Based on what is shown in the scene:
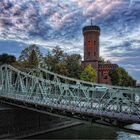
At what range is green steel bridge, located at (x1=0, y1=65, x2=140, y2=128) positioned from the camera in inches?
1326

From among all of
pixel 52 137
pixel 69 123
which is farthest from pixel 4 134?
pixel 69 123

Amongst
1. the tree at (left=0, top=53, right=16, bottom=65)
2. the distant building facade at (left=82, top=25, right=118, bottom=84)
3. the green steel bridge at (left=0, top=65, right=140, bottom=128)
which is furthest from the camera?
the distant building facade at (left=82, top=25, right=118, bottom=84)

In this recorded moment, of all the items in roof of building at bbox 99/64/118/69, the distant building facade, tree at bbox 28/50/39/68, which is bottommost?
tree at bbox 28/50/39/68

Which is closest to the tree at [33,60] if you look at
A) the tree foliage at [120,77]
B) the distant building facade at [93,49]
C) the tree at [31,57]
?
the tree at [31,57]

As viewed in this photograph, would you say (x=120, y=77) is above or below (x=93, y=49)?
below

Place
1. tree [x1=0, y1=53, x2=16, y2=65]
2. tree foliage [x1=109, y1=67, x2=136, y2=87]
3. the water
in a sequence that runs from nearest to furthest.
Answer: the water → tree [x1=0, y1=53, x2=16, y2=65] → tree foliage [x1=109, y1=67, x2=136, y2=87]

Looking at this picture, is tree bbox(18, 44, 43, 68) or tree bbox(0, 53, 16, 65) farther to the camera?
tree bbox(18, 44, 43, 68)

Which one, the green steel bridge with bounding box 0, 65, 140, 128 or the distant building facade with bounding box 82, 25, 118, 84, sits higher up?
the distant building facade with bounding box 82, 25, 118, 84

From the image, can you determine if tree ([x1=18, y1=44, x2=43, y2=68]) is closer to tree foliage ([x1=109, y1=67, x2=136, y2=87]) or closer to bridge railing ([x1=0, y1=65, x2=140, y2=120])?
bridge railing ([x1=0, y1=65, x2=140, y2=120])

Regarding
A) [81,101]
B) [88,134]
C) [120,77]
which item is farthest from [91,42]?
[81,101]

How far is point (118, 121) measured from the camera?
3469 cm

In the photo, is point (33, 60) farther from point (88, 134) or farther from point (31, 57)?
point (88, 134)

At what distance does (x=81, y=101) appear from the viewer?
4056cm

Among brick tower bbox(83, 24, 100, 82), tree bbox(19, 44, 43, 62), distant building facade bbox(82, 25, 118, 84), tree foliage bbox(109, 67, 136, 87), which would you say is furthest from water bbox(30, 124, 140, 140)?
brick tower bbox(83, 24, 100, 82)
